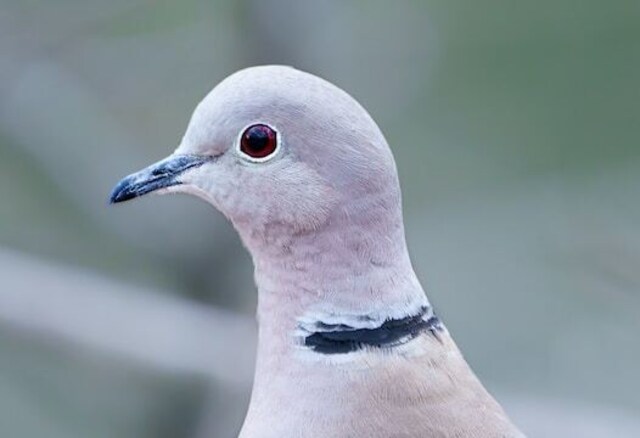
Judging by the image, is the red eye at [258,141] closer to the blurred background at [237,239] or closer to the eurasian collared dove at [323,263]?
the eurasian collared dove at [323,263]

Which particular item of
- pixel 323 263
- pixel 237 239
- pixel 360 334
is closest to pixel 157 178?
pixel 323 263

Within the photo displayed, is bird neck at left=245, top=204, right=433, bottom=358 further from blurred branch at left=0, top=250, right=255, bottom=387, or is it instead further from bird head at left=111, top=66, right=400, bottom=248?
blurred branch at left=0, top=250, right=255, bottom=387

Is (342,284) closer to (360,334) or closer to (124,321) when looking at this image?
(360,334)

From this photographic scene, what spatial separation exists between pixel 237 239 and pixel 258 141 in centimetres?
237

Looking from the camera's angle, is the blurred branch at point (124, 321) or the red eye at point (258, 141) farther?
the blurred branch at point (124, 321)

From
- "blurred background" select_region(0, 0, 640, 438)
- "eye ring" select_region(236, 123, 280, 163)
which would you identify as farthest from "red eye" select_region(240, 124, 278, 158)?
"blurred background" select_region(0, 0, 640, 438)

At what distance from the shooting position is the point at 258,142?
2.55 meters

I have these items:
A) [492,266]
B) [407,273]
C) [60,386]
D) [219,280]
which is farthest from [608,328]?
[407,273]

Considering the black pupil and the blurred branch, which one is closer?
the black pupil

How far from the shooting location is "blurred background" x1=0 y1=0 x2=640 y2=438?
4.67 m

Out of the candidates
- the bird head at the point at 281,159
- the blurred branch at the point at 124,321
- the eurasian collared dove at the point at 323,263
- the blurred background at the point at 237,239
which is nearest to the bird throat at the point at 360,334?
the eurasian collared dove at the point at 323,263

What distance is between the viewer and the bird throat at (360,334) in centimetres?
247

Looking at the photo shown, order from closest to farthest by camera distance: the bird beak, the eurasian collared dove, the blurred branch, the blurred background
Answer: the eurasian collared dove → the bird beak → the blurred branch → the blurred background

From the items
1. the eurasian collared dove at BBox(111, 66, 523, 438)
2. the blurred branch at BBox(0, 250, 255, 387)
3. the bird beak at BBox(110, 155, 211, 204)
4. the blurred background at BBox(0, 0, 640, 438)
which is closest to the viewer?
the eurasian collared dove at BBox(111, 66, 523, 438)
